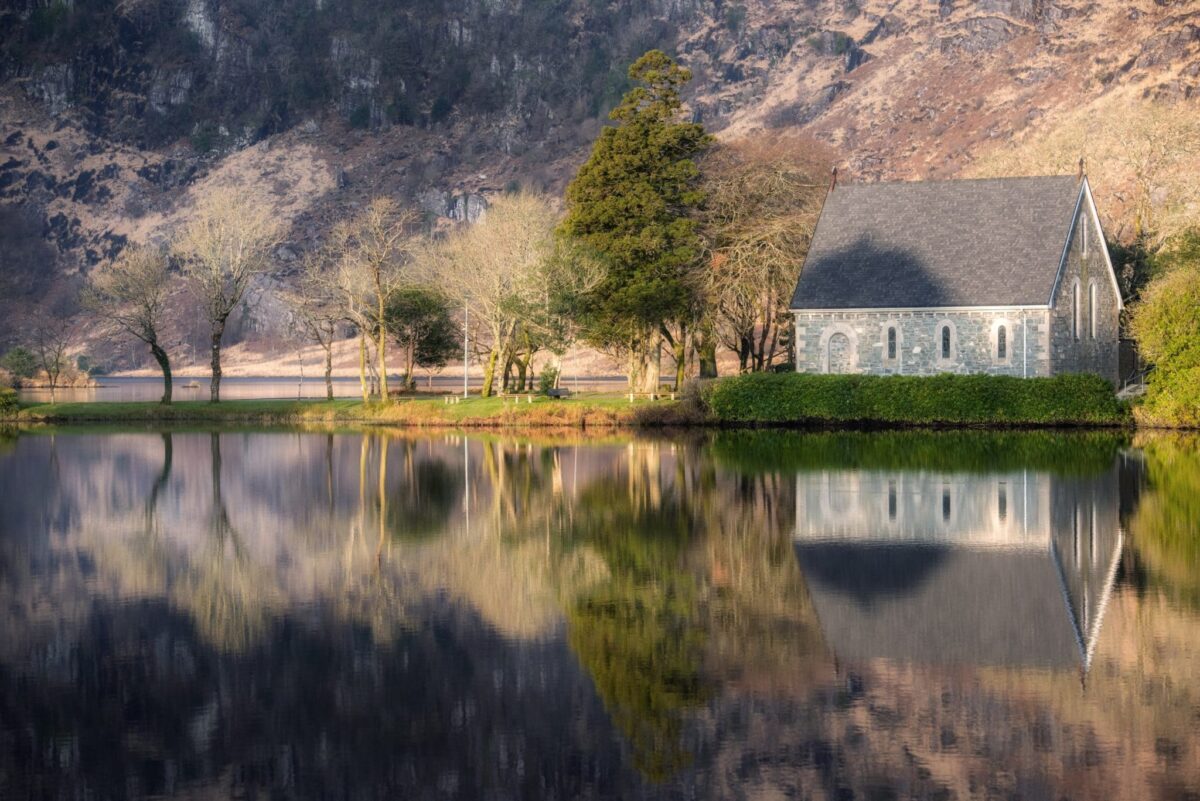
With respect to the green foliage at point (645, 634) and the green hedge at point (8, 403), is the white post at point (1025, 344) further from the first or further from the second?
the green hedge at point (8, 403)

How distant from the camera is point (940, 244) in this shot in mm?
57469

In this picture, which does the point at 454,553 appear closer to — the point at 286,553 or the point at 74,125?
the point at 286,553

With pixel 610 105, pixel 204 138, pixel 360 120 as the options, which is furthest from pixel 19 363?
pixel 360 120

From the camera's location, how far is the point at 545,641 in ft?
49.9

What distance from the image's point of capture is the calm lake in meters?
11.0

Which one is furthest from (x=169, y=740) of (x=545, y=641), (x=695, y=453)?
(x=695, y=453)

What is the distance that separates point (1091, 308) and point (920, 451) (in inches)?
817

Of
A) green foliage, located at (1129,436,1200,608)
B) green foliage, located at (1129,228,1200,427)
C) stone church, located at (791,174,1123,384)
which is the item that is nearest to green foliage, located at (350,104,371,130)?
stone church, located at (791,174,1123,384)

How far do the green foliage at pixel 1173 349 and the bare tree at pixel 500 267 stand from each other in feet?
75.3

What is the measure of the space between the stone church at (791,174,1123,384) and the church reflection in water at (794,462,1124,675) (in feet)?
79.9

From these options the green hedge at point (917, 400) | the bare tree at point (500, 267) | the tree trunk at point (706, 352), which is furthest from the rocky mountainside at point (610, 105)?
the green hedge at point (917, 400)

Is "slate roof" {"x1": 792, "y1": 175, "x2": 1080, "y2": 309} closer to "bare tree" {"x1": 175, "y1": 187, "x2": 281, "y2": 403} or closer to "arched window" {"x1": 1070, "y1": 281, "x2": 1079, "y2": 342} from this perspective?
"arched window" {"x1": 1070, "y1": 281, "x2": 1079, "y2": 342}

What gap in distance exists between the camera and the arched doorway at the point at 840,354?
5697 centimetres

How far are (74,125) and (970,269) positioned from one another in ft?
551
